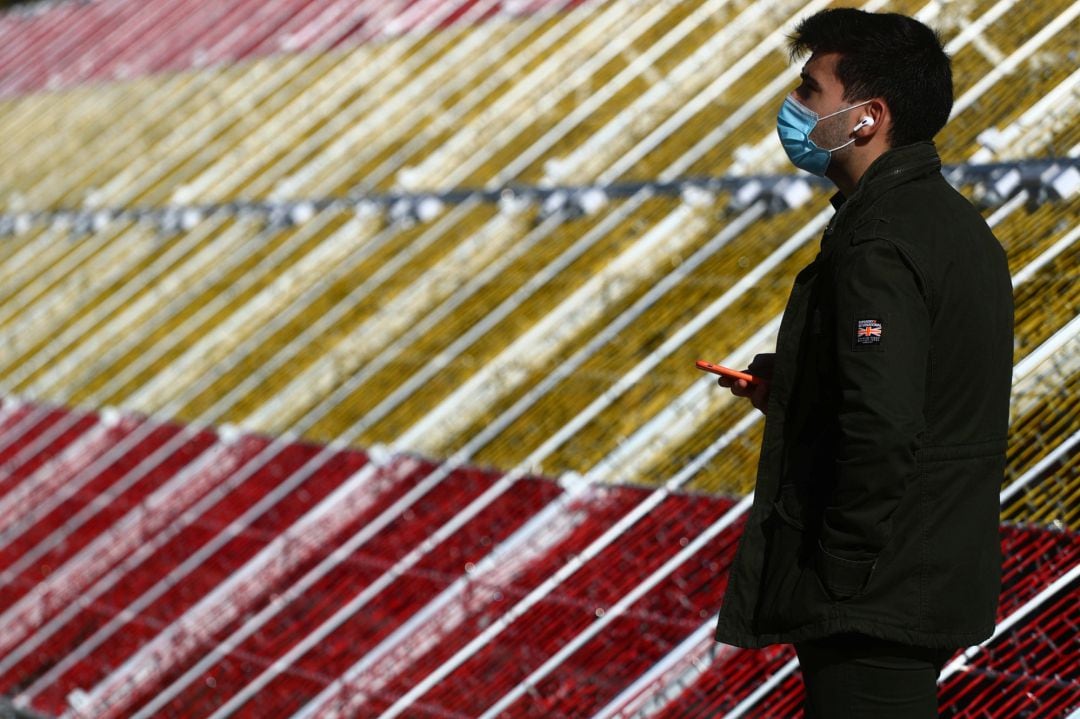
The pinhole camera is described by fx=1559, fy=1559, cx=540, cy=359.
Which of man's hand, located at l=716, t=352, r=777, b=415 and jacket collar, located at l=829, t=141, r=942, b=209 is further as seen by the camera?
man's hand, located at l=716, t=352, r=777, b=415

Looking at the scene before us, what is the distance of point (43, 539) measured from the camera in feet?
28.1

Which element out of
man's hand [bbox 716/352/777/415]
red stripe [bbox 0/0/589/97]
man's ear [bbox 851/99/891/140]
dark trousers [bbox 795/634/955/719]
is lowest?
dark trousers [bbox 795/634/955/719]

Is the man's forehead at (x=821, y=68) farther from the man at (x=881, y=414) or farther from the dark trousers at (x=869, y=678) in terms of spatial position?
the dark trousers at (x=869, y=678)

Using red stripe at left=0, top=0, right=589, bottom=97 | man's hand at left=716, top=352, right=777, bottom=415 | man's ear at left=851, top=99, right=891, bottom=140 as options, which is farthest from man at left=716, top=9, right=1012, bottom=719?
red stripe at left=0, top=0, right=589, bottom=97

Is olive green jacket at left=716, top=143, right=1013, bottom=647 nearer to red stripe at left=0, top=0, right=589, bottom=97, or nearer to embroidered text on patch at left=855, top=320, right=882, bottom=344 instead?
embroidered text on patch at left=855, top=320, right=882, bottom=344

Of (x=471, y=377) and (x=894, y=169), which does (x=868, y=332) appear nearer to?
(x=894, y=169)

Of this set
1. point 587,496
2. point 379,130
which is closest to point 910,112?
point 587,496

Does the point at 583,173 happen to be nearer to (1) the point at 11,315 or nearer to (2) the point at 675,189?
(2) the point at 675,189

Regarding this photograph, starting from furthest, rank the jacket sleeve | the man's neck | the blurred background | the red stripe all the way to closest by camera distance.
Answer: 1. the red stripe
2. the blurred background
3. the man's neck
4. the jacket sleeve

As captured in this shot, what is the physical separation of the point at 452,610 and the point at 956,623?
3385 mm

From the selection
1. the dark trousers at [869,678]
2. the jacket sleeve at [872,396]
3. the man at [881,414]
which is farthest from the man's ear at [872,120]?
the dark trousers at [869,678]

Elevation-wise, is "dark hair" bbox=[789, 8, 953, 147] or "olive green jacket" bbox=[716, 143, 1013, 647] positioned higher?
"dark hair" bbox=[789, 8, 953, 147]

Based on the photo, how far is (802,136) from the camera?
307cm

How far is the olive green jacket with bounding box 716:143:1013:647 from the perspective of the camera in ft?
8.82
